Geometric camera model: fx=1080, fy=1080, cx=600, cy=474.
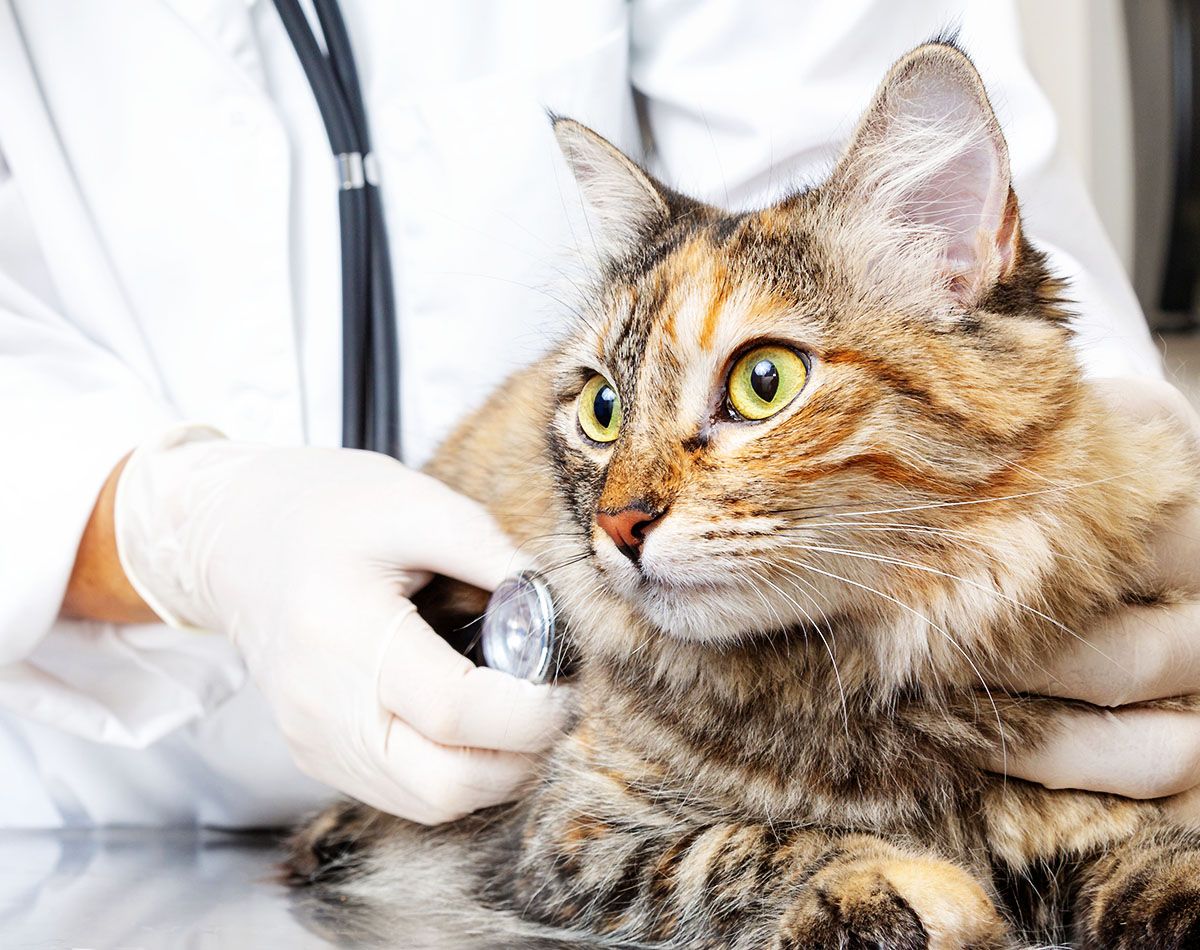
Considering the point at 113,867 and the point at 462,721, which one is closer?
the point at 462,721

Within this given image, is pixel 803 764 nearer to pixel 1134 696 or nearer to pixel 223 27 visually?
pixel 1134 696

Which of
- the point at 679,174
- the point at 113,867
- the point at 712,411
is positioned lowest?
the point at 113,867

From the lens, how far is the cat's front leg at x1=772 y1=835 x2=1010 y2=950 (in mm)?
753

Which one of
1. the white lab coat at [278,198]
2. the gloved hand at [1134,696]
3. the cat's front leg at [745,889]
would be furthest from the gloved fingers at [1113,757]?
the white lab coat at [278,198]

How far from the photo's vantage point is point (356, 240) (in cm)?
158

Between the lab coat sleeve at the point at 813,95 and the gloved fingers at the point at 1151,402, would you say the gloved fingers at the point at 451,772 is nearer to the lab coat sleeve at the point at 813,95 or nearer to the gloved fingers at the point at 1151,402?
the gloved fingers at the point at 1151,402

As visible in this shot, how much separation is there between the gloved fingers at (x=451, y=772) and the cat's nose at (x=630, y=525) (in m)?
0.41

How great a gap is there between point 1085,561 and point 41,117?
1.56 meters

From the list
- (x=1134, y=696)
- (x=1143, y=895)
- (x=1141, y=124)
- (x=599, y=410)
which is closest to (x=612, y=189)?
(x=599, y=410)

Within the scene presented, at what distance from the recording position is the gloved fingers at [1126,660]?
38.2 inches

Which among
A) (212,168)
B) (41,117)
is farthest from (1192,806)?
(41,117)

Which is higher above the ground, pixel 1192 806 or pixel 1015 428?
pixel 1015 428

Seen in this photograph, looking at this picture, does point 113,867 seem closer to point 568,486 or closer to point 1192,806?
point 568,486

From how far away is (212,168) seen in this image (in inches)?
64.1
